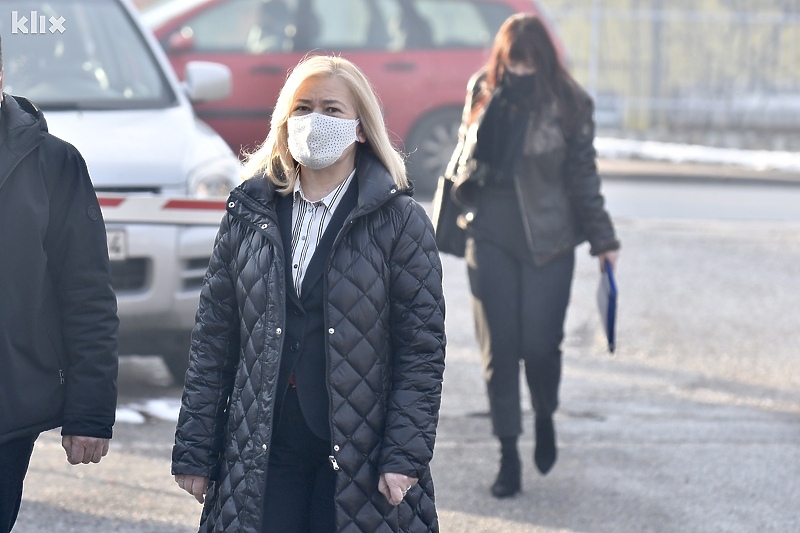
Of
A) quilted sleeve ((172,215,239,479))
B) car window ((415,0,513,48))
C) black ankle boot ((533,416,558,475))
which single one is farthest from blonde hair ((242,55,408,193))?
car window ((415,0,513,48))

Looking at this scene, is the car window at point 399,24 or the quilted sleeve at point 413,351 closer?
the quilted sleeve at point 413,351

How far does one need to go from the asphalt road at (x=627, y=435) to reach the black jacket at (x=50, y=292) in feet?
5.11

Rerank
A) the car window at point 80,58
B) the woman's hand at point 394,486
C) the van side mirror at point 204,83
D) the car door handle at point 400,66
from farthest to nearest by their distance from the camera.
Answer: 1. the car door handle at point 400,66
2. the van side mirror at point 204,83
3. the car window at point 80,58
4. the woman's hand at point 394,486

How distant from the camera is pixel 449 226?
5.28 m

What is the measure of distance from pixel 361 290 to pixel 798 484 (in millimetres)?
2920

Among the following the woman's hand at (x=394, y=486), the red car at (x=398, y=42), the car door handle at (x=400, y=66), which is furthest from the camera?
the car door handle at (x=400, y=66)

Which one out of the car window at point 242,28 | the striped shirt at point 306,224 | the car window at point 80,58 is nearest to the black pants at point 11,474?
the striped shirt at point 306,224

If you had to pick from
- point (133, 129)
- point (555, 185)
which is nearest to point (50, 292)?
point (555, 185)

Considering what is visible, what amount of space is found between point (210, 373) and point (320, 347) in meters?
0.29

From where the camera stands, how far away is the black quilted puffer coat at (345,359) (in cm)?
301

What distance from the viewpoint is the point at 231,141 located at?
37.3 feet

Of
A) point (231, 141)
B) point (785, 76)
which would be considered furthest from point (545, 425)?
point (785, 76)

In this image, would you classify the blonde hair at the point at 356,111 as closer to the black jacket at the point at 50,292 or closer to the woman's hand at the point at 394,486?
the black jacket at the point at 50,292

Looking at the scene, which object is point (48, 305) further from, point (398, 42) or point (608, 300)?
point (398, 42)
